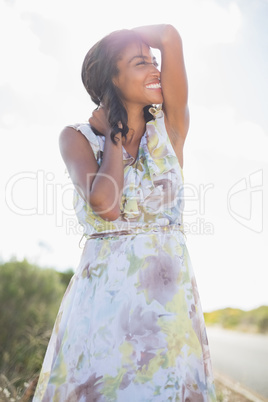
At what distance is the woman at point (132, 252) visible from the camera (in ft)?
5.69

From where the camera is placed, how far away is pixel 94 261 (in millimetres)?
1904

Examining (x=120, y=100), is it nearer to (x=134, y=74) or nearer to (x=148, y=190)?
(x=134, y=74)

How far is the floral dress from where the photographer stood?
5.64 ft

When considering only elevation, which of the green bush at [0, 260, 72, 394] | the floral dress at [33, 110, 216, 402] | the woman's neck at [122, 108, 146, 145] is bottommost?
the green bush at [0, 260, 72, 394]

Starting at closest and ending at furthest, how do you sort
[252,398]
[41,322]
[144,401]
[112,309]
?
[144,401]
[112,309]
[252,398]
[41,322]

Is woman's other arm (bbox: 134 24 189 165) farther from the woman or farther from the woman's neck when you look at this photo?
the woman's neck

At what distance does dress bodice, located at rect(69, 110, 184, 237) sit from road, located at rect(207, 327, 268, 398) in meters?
3.67

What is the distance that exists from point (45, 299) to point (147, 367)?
510 cm

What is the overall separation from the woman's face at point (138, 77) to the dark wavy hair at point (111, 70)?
0.09 ft

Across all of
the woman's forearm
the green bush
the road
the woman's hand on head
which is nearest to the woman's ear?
the woman's hand on head

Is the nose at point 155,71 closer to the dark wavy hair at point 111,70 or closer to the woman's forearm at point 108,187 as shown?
the dark wavy hair at point 111,70

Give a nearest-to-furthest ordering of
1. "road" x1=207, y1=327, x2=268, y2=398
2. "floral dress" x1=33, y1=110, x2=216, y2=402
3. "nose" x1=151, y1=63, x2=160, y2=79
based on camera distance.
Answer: "floral dress" x1=33, y1=110, x2=216, y2=402, "nose" x1=151, y1=63, x2=160, y2=79, "road" x1=207, y1=327, x2=268, y2=398

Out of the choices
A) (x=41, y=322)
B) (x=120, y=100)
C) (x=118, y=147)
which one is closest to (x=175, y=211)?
(x=118, y=147)

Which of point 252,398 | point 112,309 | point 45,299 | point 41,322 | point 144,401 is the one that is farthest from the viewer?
point 45,299
